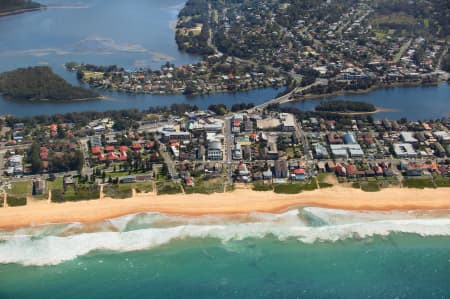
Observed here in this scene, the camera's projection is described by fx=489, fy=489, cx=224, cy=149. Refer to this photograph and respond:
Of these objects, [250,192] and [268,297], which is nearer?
[268,297]

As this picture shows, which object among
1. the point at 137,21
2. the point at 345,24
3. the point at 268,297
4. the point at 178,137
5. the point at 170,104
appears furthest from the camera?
the point at 137,21

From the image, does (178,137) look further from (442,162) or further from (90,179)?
(442,162)

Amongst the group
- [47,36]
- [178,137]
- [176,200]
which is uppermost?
[47,36]

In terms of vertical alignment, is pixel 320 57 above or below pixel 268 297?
above

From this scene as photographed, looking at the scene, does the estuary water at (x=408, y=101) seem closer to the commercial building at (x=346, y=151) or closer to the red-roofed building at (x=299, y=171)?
the commercial building at (x=346, y=151)

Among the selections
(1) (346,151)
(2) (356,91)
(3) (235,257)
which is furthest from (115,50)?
(3) (235,257)

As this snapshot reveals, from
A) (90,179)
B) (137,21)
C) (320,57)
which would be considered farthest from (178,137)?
(137,21)

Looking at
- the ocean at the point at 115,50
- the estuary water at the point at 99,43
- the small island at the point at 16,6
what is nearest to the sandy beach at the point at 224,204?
the ocean at the point at 115,50
